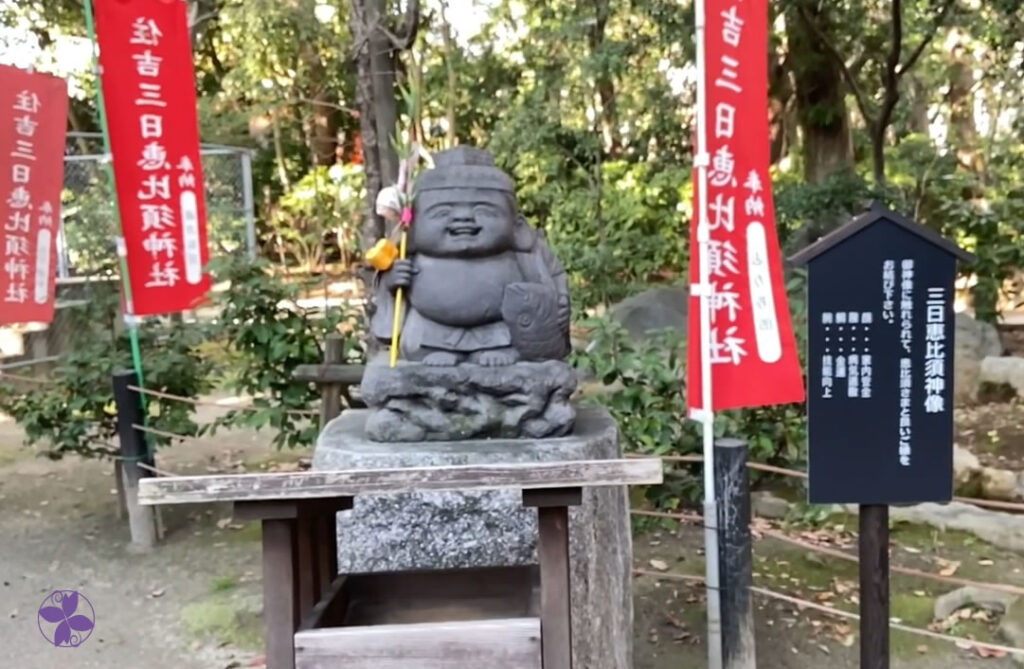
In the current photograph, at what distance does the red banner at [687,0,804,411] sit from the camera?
12.8 feet

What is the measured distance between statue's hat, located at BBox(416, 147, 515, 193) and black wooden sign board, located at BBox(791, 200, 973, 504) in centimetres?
118

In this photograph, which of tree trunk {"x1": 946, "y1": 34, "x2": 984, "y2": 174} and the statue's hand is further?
tree trunk {"x1": 946, "y1": 34, "x2": 984, "y2": 174}

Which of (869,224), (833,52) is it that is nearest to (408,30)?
(869,224)

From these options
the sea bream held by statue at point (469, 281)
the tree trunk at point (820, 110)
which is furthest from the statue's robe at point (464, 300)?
the tree trunk at point (820, 110)

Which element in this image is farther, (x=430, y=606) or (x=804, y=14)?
(x=804, y=14)

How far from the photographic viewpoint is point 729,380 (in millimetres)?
3980

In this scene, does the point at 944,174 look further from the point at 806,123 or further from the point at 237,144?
the point at 237,144

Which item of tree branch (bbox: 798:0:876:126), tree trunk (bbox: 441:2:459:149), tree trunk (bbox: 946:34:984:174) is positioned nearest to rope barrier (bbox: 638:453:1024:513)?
tree branch (bbox: 798:0:876:126)

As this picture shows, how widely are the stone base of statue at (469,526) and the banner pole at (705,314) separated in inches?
20.4

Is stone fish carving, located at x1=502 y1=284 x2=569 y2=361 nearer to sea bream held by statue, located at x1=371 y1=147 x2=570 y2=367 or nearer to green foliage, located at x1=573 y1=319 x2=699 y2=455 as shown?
sea bream held by statue, located at x1=371 y1=147 x2=570 y2=367

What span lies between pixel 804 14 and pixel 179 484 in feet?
27.3

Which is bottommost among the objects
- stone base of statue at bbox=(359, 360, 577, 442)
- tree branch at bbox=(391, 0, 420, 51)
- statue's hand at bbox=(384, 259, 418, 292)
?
stone base of statue at bbox=(359, 360, 577, 442)

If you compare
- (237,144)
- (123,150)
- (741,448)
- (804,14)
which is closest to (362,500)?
(741,448)

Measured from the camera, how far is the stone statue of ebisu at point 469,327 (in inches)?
134
